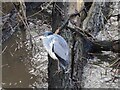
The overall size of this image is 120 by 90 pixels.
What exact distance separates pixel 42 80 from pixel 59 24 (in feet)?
2.44

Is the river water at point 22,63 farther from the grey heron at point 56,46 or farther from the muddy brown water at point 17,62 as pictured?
the grey heron at point 56,46

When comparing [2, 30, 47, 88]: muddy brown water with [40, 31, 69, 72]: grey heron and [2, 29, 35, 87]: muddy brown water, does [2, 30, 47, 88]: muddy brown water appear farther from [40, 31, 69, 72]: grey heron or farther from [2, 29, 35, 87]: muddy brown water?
[40, 31, 69, 72]: grey heron

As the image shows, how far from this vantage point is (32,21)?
129 inches

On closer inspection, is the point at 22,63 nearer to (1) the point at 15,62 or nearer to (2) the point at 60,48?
(1) the point at 15,62

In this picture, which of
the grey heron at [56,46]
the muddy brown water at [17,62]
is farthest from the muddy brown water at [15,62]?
the grey heron at [56,46]

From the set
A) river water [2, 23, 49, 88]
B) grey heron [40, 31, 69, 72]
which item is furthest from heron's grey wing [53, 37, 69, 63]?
river water [2, 23, 49, 88]

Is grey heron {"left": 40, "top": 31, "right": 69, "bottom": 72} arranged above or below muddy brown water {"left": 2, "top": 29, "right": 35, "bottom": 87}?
above

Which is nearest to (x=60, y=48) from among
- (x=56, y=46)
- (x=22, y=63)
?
(x=56, y=46)

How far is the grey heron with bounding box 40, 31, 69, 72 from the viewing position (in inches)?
62.8

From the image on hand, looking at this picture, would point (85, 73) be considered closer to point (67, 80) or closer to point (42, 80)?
point (42, 80)

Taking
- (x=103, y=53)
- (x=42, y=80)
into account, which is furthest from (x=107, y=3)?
(x=42, y=80)

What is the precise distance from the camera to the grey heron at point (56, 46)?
62.8 inches

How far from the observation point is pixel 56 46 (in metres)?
1.63

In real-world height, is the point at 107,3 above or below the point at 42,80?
above
